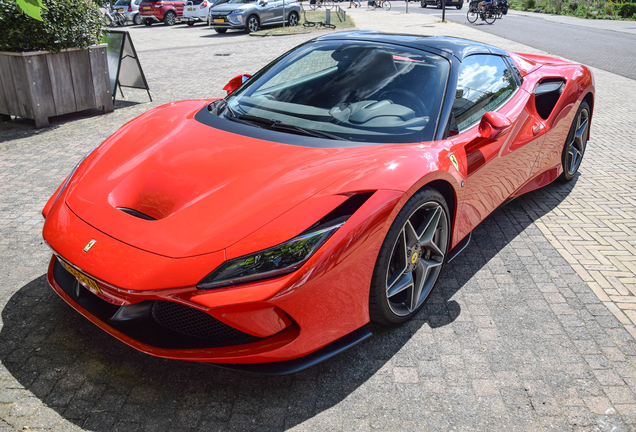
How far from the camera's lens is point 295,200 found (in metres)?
2.24

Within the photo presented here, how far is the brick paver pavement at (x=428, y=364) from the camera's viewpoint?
221 cm

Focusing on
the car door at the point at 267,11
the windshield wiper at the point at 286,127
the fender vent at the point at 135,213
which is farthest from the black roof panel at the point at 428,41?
the car door at the point at 267,11

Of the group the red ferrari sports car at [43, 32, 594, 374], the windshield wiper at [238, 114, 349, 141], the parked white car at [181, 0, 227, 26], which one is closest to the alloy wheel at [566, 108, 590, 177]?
the red ferrari sports car at [43, 32, 594, 374]

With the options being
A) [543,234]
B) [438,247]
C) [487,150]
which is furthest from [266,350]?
[543,234]

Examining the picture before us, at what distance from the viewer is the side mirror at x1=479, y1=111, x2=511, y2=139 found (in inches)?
115

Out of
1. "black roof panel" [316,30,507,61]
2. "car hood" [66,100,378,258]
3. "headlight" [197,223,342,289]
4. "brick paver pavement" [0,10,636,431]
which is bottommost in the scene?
"brick paver pavement" [0,10,636,431]

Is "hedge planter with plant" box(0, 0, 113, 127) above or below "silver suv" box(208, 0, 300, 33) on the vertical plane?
below

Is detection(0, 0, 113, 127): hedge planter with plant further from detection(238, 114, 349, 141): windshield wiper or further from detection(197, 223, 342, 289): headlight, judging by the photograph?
detection(197, 223, 342, 289): headlight

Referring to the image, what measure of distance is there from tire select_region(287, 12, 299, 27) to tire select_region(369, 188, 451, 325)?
20.0 m

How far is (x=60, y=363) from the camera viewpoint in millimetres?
2473

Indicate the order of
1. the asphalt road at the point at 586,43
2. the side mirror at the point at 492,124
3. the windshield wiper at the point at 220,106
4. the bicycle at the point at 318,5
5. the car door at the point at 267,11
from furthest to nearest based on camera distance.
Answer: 1. the bicycle at the point at 318,5
2. the car door at the point at 267,11
3. the asphalt road at the point at 586,43
4. the windshield wiper at the point at 220,106
5. the side mirror at the point at 492,124

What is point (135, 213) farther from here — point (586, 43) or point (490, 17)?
point (490, 17)

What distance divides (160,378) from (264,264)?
87 cm

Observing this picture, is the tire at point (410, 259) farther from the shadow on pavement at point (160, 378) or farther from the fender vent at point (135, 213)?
the fender vent at point (135, 213)
